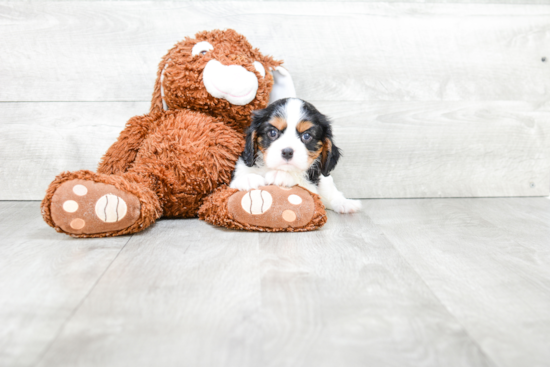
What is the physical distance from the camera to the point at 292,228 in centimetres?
146

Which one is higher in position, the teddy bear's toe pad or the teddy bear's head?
the teddy bear's head

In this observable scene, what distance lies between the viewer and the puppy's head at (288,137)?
4.84 ft

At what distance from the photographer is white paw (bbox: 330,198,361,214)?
5.86 ft

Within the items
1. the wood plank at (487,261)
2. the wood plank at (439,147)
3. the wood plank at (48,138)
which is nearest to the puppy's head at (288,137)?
the wood plank at (487,261)

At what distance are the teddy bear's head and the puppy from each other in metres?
0.11

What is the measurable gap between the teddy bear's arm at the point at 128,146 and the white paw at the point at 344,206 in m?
0.78

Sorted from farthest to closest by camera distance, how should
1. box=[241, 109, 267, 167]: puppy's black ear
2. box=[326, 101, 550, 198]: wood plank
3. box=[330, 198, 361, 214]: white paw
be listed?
box=[326, 101, 550, 198]: wood plank, box=[330, 198, 361, 214]: white paw, box=[241, 109, 267, 167]: puppy's black ear

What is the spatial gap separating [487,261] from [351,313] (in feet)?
1.81

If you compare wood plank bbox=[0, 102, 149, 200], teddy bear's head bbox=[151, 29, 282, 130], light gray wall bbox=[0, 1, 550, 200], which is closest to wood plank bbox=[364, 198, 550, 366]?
light gray wall bbox=[0, 1, 550, 200]

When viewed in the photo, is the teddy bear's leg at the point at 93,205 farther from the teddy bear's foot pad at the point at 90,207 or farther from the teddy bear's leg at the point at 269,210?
the teddy bear's leg at the point at 269,210

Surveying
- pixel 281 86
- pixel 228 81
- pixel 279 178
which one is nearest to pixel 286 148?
pixel 279 178

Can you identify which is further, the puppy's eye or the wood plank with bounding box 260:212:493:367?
Result: the puppy's eye

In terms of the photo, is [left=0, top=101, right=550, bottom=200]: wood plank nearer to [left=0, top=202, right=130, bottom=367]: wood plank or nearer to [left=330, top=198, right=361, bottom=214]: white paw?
[left=330, top=198, right=361, bottom=214]: white paw

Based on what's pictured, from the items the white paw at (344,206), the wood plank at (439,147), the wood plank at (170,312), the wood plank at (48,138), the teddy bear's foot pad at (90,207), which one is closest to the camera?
the wood plank at (170,312)
